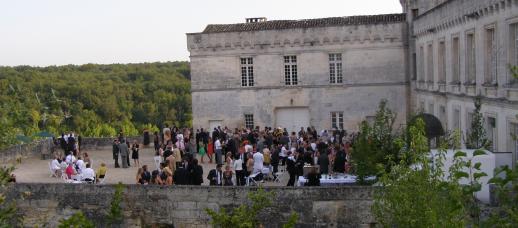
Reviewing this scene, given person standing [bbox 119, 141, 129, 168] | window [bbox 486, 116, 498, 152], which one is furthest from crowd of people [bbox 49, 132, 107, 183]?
window [bbox 486, 116, 498, 152]

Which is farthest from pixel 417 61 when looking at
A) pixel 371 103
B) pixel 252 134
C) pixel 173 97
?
pixel 173 97

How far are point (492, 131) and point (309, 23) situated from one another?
15093 millimetres

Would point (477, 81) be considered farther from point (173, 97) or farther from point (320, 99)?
point (173, 97)

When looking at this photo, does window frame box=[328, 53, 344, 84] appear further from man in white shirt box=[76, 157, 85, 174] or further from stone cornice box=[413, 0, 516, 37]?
man in white shirt box=[76, 157, 85, 174]

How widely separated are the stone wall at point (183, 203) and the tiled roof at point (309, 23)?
675 inches

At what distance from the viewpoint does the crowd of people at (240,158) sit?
18.8m

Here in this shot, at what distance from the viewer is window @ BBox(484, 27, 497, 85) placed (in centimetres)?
2012

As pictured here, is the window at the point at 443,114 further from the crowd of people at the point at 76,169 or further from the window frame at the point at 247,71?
the crowd of people at the point at 76,169

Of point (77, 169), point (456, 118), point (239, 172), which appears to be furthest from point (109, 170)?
point (456, 118)

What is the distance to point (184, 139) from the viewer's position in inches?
1026

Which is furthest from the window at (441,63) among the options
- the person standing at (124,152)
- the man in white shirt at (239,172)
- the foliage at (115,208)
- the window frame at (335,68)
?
the foliage at (115,208)

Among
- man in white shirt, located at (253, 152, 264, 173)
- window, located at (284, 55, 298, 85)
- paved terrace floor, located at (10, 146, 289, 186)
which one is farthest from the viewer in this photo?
window, located at (284, 55, 298, 85)

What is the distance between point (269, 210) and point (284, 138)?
699cm

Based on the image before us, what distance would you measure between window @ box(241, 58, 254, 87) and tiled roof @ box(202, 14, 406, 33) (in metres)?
1.48
